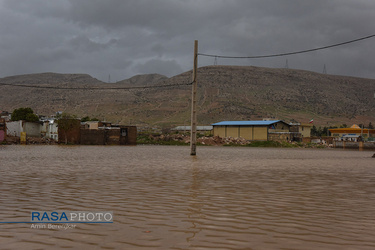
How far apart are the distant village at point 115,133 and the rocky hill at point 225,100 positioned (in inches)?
1414

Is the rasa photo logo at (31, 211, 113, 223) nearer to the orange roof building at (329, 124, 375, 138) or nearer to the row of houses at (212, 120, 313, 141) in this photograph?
A: the row of houses at (212, 120, 313, 141)

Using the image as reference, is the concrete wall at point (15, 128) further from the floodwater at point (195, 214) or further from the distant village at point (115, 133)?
the floodwater at point (195, 214)

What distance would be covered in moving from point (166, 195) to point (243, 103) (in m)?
133

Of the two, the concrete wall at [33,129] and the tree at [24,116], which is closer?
the concrete wall at [33,129]

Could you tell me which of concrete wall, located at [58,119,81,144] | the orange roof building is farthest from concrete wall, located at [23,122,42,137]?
the orange roof building

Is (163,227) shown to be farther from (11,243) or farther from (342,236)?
(342,236)

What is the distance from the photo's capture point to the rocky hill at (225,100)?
433ft

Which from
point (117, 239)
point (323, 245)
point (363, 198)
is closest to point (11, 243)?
point (117, 239)

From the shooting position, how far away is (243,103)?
456 ft

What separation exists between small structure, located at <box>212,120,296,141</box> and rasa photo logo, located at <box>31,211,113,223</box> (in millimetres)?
70539

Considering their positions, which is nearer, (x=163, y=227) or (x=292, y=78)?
(x=163, y=227)

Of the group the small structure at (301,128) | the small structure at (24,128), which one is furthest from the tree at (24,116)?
the small structure at (301,128)

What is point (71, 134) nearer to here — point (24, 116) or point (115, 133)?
point (115, 133)

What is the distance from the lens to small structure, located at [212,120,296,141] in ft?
247
